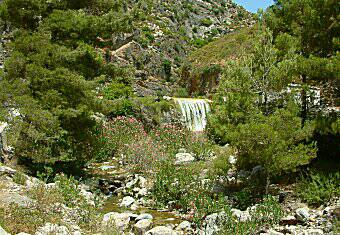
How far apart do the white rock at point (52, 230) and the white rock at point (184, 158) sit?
7.54m

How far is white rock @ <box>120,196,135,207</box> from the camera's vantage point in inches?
376

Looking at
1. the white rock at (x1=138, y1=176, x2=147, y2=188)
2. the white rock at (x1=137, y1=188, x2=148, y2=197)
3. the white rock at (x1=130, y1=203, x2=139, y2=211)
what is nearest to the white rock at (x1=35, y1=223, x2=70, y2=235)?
the white rock at (x1=130, y1=203, x2=139, y2=211)

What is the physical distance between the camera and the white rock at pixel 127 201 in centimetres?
955

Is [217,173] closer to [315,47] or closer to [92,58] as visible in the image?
[315,47]

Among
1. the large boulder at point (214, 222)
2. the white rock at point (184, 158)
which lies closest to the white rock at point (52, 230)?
the large boulder at point (214, 222)

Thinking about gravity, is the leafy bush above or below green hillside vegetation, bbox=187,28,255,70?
below

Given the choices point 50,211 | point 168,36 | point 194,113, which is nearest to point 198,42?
point 168,36

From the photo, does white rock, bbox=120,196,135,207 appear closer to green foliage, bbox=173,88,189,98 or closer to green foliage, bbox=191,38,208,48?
green foliage, bbox=173,88,189,98

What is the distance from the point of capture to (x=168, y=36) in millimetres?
38500

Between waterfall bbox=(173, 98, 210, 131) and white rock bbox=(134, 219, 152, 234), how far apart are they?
1282 cm

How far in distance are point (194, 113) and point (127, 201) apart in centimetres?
1172

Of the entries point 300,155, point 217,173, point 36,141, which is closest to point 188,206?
point 217,173

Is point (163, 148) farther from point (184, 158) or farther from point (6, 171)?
point (6, 171)

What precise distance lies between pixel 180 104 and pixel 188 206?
1205cm
